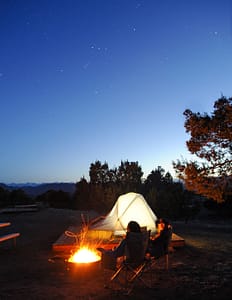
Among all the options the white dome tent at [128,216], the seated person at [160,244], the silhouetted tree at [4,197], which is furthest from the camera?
the silhouetted tree at [4,197]

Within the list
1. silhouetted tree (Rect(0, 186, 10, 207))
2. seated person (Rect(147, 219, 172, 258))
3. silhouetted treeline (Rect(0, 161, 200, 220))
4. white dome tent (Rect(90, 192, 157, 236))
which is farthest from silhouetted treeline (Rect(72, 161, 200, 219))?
seated person (Rect(147, 219, 172, 258))

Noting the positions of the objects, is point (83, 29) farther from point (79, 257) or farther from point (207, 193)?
point (79, 257)

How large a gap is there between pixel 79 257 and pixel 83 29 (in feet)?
23.9

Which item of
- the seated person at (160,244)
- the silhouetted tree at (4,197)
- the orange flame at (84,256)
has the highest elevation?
the silhouetted tree at (4,197)

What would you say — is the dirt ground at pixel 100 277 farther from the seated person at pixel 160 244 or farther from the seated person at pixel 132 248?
the seated person at pixel 132 248

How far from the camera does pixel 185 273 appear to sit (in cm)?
568

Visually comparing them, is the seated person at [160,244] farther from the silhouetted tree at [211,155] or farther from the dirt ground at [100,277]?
the silhouetted tree at [211,155]

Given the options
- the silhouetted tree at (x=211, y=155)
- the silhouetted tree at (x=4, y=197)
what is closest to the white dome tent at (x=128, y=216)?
the silhouetted tree at (x=211, y=155)

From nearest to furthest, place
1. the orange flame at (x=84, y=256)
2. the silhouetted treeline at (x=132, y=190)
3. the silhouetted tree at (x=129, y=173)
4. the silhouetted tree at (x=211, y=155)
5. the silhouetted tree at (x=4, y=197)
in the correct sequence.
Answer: the orange flame at (x=84, y=256) < the silhouetted tree at (x=211, y=155) < the silhouetted treeline at (x=132, y=190) < the silhouetted tree at (x=129, y=173) < the silhouetted tree at (x=4, y=197)

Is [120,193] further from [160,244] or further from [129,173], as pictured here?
[160,244]

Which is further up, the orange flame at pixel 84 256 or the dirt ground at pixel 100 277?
the orange flame at pixel 84 256

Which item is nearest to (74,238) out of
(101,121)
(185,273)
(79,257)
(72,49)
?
(79,257)

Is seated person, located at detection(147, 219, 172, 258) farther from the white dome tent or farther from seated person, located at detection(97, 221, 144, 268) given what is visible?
the white dome tent

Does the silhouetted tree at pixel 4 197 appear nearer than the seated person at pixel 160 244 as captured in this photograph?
No
